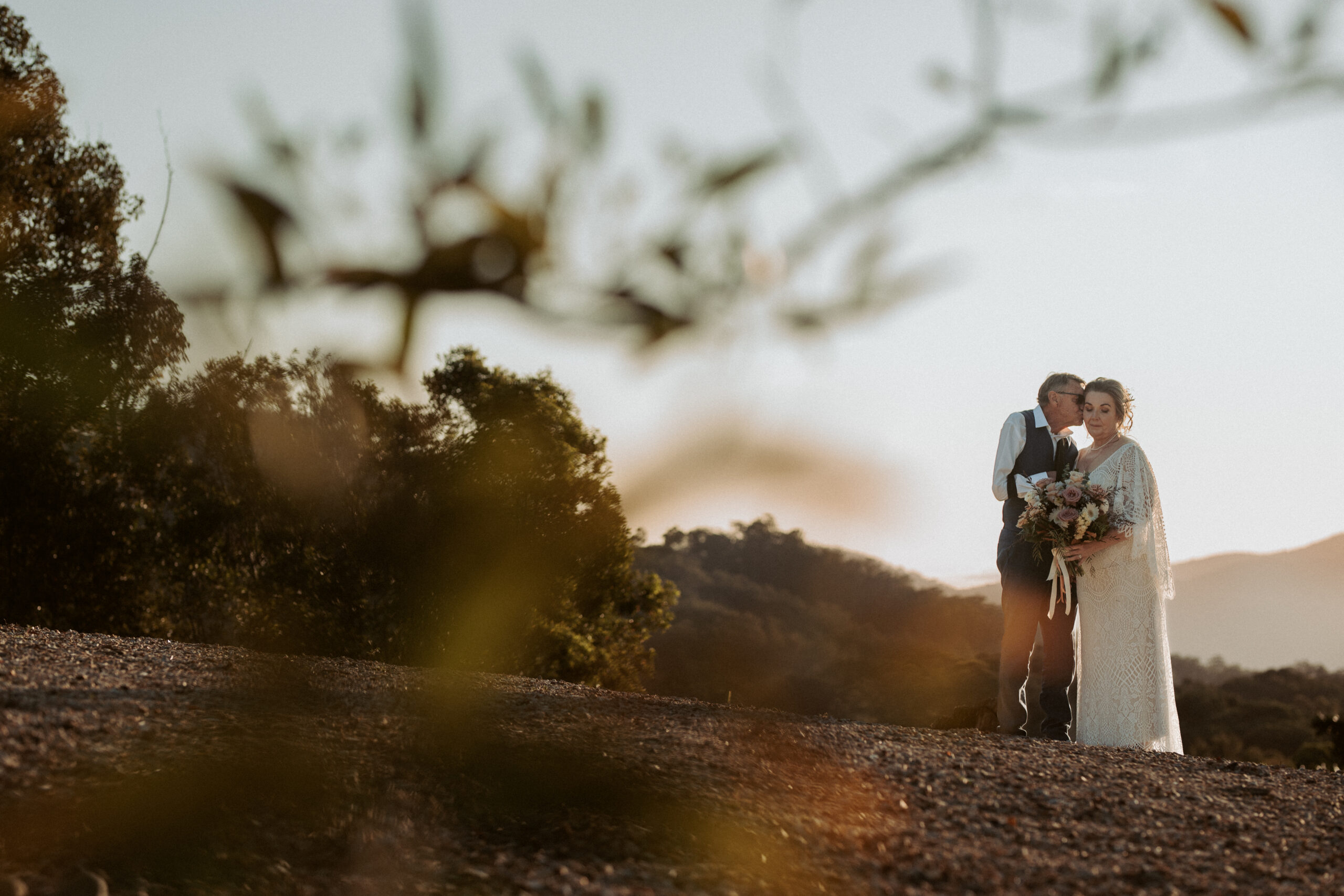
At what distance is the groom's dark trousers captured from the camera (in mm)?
6293

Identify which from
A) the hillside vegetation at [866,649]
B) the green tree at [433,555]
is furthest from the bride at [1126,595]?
the hillside vegetation at [866,649]

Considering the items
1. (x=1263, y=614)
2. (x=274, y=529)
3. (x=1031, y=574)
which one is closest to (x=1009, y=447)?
(x=1031, y=574)

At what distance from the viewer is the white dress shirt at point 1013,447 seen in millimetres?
6441

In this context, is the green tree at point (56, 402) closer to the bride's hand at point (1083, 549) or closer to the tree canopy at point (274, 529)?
the tree canopy at point (274, 529)

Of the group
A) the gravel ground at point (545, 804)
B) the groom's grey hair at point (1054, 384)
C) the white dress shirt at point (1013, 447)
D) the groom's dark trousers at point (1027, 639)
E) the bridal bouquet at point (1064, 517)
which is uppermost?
the groom's grey hair at point (1054, 384)

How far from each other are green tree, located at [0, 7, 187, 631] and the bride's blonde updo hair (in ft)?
18.4

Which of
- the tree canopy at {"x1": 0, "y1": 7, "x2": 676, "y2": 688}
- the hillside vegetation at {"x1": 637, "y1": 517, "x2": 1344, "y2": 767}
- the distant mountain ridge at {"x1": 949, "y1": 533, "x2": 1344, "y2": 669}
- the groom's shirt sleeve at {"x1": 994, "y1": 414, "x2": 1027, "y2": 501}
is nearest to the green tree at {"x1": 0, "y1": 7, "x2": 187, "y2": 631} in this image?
the tree canopy at {"x1": 0, "y1": 7, "x2": 676, "y2": 688}

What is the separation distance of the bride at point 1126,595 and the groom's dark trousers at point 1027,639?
0.24 meters

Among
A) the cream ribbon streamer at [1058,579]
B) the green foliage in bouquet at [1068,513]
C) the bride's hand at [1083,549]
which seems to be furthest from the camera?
the cream ribbon streamer at [1058,579]

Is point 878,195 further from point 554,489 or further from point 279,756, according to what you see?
point 554,489

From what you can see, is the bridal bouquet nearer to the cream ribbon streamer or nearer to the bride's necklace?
the cream ribbon streamer

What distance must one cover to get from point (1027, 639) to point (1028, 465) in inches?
45.7

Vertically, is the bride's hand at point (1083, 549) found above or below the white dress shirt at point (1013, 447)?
below

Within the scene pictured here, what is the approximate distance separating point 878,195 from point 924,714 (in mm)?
19837
